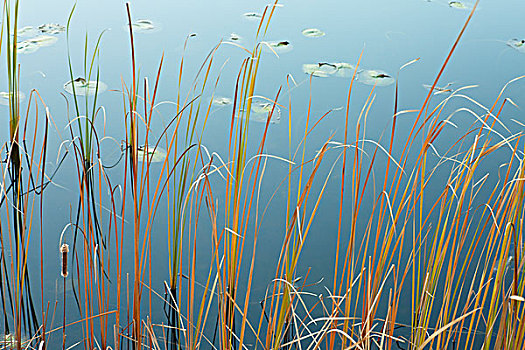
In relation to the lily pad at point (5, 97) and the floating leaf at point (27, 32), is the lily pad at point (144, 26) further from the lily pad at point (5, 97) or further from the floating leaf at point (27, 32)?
the lily pad at point (5, 97)

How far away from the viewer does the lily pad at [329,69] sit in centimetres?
229

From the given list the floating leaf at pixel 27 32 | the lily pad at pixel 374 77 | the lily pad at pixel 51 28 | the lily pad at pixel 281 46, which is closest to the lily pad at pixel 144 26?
the lily pad at pixel 51 28

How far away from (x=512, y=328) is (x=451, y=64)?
1.77 meters

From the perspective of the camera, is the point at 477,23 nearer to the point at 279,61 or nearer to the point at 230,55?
the point at 279,61

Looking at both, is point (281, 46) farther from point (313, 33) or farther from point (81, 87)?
point (81, 87)

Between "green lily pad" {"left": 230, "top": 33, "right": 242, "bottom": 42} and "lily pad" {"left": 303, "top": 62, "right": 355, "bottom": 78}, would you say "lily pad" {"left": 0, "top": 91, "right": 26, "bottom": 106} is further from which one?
"lily pad" {"left": 303, "top": 62, "right": 355, "bottom": 78}

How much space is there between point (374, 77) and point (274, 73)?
0.42m

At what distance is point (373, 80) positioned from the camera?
225 centimetres

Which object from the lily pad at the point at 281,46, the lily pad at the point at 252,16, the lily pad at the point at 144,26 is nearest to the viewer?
the lily pad at the point at 281,46

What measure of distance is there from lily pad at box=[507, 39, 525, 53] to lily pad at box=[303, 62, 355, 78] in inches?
32.6

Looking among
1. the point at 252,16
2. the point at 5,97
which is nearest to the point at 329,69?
the point at 252,16

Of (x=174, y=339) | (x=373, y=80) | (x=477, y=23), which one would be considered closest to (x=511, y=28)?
(x=477, y=23)

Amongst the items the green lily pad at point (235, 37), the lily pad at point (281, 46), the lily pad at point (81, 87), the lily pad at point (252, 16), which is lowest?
the lily pad at point (81, 87)

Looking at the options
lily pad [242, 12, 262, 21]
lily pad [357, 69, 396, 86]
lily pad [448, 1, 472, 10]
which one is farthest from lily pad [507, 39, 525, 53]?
lily pad [242, 12, 262, 21]
